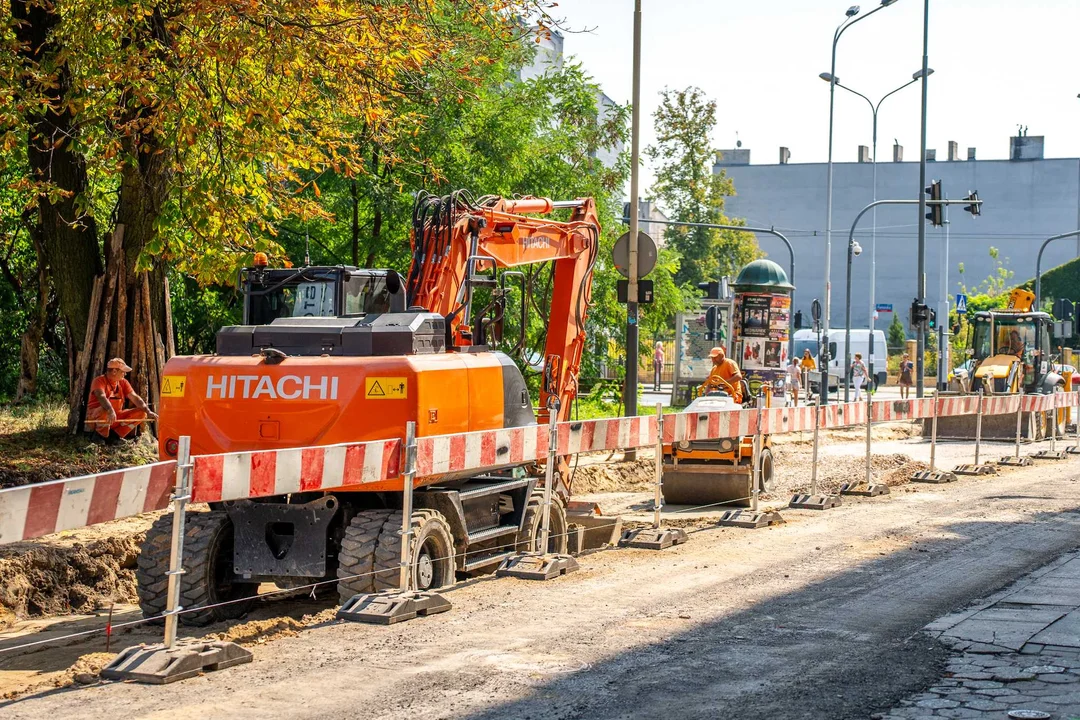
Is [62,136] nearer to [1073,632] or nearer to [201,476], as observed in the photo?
[201,476]

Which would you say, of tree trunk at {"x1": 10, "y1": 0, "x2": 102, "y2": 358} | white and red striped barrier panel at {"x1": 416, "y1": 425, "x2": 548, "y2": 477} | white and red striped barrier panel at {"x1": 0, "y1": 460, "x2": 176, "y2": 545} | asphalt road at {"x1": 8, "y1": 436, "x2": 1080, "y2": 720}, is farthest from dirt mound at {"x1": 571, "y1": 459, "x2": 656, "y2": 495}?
white and red striped barrier panel at {"x1": 0, "y1": 460, "x2": 176, "y2": 545}

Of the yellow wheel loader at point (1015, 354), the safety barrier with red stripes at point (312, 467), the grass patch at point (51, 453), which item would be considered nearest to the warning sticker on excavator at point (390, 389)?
the safety barrier with red stripes at point (312, 467)

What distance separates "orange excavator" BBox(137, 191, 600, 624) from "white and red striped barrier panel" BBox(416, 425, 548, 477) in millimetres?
164

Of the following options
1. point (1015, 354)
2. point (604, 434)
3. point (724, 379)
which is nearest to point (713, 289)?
point (1015, 354)

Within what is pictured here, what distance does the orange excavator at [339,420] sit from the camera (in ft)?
31.9

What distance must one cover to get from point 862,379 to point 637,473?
26660mm

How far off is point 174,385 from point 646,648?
13.9 feet

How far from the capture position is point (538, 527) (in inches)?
472

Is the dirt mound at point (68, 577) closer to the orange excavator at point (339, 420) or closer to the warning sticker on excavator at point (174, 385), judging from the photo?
the orange excavator at point (339, 420)

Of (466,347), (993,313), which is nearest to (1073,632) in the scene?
(466,347)

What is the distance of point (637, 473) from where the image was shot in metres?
20.8

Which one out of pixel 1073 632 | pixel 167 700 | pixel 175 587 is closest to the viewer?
pixel 167 700

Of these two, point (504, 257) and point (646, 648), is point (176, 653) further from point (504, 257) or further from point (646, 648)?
point (504, 257)

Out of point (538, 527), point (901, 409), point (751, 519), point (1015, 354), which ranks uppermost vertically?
point (1015, 354)
